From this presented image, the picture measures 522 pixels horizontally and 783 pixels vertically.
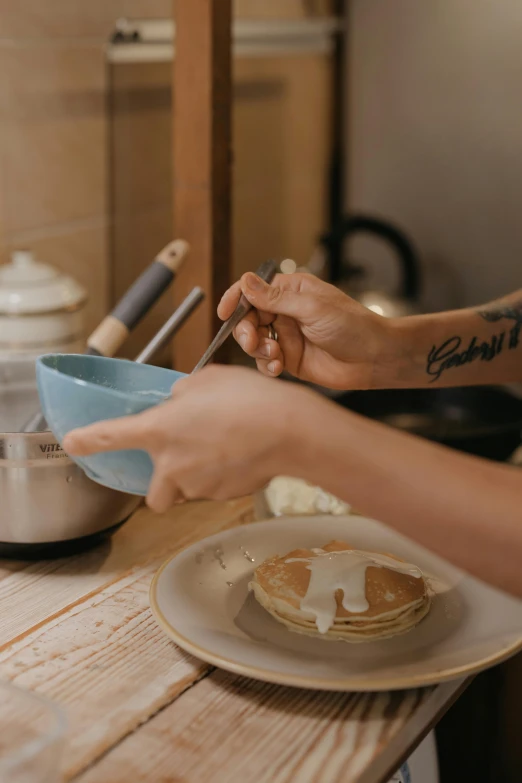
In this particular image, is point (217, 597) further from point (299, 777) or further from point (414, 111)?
point (414, 111)

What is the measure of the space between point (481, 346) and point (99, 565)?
1.85ft

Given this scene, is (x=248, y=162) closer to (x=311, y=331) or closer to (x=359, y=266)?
(x=359, y=266)

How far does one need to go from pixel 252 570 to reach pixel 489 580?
13.3 inches

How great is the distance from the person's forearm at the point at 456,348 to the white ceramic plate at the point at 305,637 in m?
0.23

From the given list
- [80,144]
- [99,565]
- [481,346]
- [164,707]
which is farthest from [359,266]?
[164,707]

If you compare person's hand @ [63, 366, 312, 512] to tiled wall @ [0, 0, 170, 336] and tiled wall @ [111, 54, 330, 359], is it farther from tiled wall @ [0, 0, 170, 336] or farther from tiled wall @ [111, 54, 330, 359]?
tiled wall @ [111, 54, 330, 359]

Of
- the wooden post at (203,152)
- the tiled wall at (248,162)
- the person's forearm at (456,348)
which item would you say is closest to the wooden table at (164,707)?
the person's forearm at (456,348)

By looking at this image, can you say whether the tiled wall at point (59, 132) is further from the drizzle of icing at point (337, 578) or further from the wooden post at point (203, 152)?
the drizzle of icing at point (337, 578)

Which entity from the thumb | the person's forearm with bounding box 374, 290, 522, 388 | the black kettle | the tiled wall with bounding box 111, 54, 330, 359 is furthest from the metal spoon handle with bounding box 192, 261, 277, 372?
the black kettle

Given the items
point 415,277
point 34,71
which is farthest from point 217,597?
point 415,277

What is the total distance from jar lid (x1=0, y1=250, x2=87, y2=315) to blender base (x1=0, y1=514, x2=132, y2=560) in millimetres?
418

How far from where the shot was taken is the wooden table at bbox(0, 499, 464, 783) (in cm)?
77

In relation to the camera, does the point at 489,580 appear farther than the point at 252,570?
No

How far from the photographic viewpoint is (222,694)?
2.84 ft
